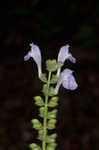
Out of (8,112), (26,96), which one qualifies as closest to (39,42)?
(26,96)

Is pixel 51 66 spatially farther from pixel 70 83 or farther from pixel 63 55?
pixel 63 55

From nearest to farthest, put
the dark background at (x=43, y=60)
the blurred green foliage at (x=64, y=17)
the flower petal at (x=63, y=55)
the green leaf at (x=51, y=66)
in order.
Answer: the green leaf at (x=51, y=66)
the flower petal at (x=63, y=55)
the dark background at (x=43, y=60)
the blurred green foliage at (x=64, y=17)

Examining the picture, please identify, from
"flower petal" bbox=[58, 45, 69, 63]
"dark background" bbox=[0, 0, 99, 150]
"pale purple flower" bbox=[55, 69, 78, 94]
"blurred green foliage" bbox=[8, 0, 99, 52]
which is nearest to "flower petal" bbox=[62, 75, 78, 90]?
"pale purple flower" bbox=[55, 69, 78, 94]

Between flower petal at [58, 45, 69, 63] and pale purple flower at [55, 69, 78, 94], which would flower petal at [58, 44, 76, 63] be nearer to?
flower petal at [58, 45, 69, 63]

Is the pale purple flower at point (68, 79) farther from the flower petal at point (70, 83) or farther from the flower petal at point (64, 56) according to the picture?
the flower petal at point (64, 56)

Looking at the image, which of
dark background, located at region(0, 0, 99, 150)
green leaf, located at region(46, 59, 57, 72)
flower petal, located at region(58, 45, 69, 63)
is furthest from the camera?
dark background, located at region(0, 0, 99, 150)

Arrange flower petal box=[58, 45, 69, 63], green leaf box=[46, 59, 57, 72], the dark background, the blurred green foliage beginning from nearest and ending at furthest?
green leaf box=[46, 59, 57, 72]
flower petal box=[58, 45, 69, 63]
the dark background
the blurred green foliage

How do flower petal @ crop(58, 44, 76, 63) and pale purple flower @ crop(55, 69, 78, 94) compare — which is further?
flower petal @ crop(58, 44, 76, 63)

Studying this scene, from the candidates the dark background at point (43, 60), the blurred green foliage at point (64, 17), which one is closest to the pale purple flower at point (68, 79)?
the dark background at point (43, 60)
